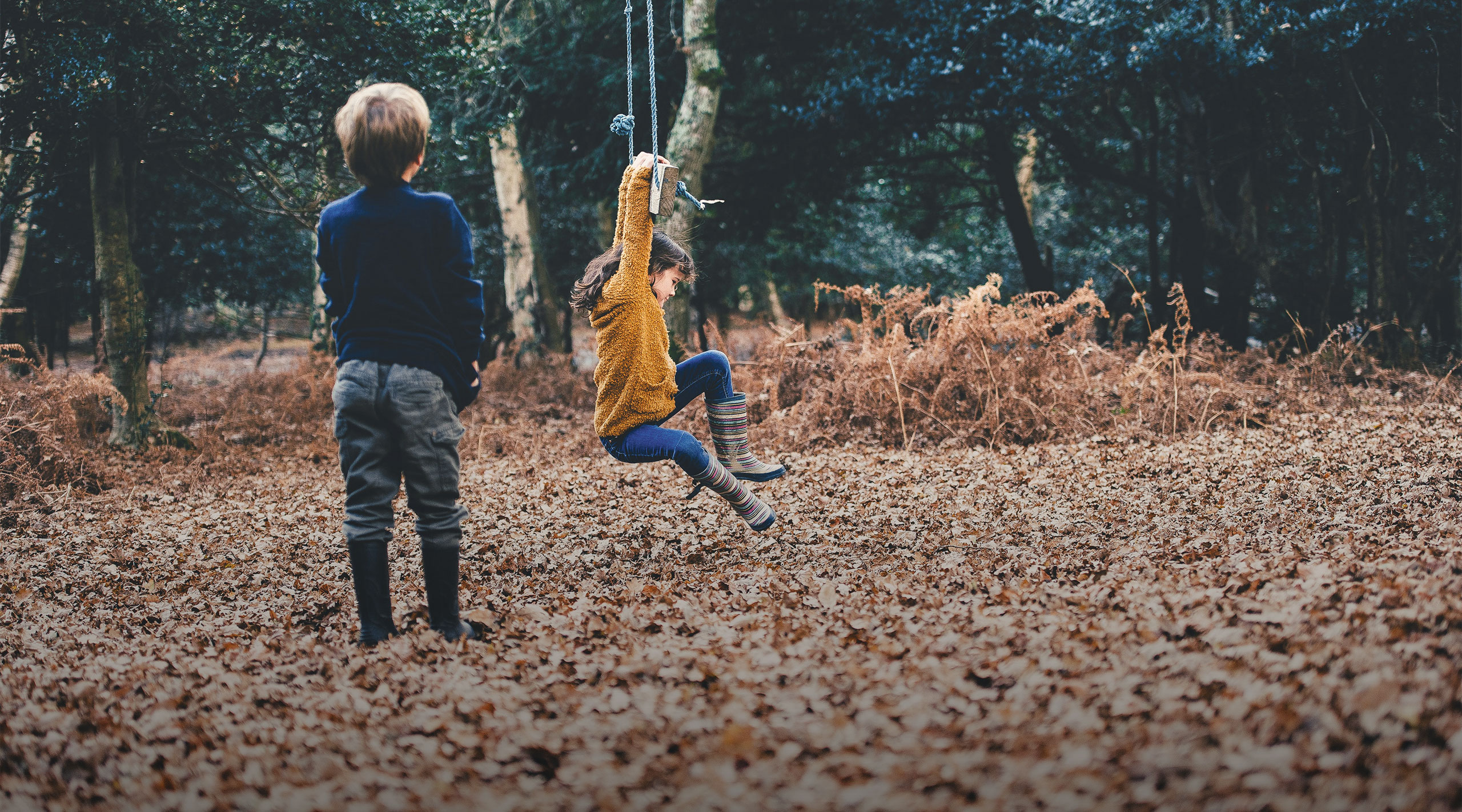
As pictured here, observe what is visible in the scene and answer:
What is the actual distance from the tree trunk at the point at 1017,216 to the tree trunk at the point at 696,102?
224 inches

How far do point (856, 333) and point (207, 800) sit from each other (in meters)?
6.93

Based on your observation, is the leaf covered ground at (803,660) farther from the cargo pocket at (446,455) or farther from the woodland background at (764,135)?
the woodland background at (764,135)

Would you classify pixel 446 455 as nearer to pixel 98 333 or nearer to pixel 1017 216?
pixel 98 333

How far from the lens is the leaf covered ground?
2172mm

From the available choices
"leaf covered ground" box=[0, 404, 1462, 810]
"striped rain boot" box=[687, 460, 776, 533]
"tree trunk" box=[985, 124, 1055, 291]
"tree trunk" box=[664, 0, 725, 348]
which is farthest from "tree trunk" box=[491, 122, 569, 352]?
"striped rain boot" box=[687, 460, 776, 533]

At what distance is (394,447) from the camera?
3264 mm

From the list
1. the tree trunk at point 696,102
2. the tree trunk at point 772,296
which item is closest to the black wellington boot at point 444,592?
the tree trunk at point 696,102

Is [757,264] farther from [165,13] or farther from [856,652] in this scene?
[856,652]

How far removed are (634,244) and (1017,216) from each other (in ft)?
40.0

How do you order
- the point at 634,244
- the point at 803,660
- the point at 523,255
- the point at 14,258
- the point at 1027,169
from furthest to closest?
1. the point at 1027,169
2. the point at 523,255
3. the point at 14,258
4. the point at 634,244
5. the point at 803,660

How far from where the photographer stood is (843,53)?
13477 mm

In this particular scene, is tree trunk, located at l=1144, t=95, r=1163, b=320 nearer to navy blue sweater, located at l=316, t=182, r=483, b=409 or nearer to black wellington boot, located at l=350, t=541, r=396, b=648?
navy blue sweater, located at l=316, t=182, r=483, b=409

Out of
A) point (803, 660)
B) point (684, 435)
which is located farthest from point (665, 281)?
point (803, 660)

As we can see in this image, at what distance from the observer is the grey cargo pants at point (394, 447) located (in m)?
3.14
